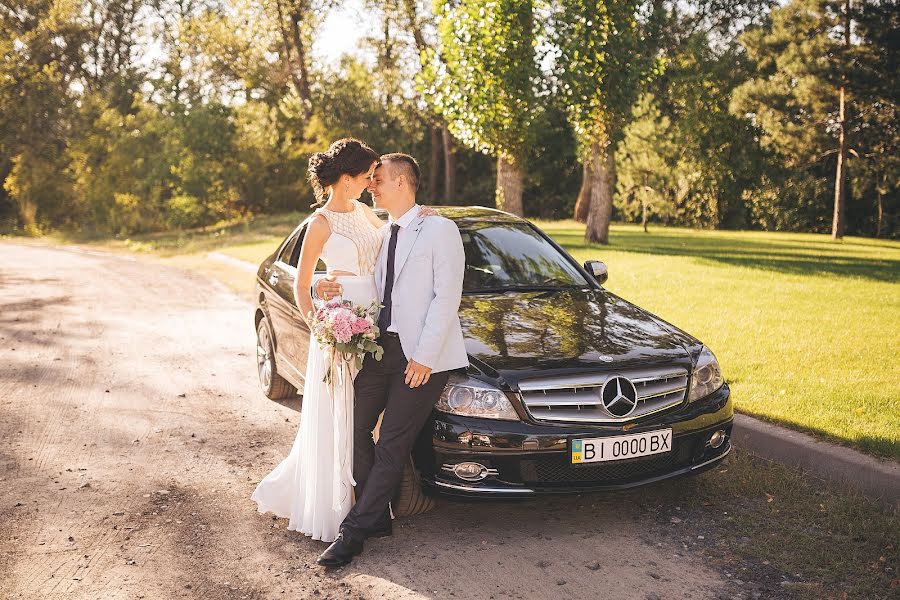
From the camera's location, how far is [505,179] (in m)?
17.9

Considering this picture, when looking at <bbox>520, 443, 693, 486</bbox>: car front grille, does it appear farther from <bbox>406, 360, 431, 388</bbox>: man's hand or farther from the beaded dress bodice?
the beaded dress bodice

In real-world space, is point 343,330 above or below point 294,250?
below

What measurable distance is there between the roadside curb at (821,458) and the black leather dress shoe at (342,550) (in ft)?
9.23

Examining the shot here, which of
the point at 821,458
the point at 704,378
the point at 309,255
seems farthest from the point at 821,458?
the point at 309,255

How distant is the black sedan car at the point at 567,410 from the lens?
13.1 ft

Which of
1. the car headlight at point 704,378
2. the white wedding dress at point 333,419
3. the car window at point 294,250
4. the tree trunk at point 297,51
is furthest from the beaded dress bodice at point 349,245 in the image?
the tree trunk at point 297,51

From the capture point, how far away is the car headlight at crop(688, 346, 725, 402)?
445 centimetres

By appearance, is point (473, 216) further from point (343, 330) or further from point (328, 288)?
point (343, 330)

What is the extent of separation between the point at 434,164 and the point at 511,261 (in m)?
31.4

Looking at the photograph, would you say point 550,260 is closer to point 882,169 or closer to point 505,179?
point 505,179

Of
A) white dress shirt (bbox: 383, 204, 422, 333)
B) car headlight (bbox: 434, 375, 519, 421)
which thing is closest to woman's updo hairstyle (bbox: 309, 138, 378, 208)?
white dress shirt (bbox: 383, 204, 422, 333)

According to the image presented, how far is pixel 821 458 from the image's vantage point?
5.04 metres

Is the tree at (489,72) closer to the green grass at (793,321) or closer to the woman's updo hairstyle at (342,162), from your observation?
the green grass at (793,321)

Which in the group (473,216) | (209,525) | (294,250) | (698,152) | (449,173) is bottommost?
(209,525)
